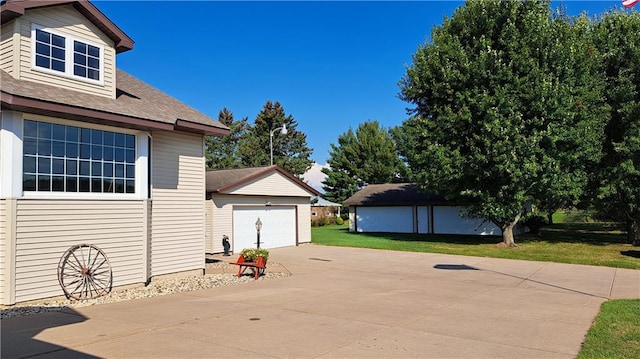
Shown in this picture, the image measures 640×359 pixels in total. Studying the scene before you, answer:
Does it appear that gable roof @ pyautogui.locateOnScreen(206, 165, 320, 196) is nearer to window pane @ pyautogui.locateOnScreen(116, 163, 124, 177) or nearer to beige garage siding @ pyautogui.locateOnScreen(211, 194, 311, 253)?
beige garage siding @ pyautogui.locateOnScreen(211, 194, 311, 253)

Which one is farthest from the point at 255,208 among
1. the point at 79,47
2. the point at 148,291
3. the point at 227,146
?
the point at 227,146

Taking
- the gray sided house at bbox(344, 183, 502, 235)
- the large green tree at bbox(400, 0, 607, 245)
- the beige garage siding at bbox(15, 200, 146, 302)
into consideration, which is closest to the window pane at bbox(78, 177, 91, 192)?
the beige garage siding at bbox(15, 200, 146, 302)

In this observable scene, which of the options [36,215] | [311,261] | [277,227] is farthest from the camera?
[277,227]

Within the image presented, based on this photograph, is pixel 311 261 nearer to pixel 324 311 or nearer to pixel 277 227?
pixel 277 227

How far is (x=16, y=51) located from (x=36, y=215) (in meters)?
3.47

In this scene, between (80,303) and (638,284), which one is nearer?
(80,303)

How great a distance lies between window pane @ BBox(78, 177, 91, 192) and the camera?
395 inches

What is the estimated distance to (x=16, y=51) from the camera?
9.33m

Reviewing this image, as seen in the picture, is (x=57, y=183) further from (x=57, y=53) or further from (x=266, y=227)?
(x=266, y=227)

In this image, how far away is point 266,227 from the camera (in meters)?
22.1

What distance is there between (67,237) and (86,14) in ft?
17.2

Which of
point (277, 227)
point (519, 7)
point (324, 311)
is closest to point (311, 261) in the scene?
point (277, 227)

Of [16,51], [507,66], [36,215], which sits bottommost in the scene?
[36,215]

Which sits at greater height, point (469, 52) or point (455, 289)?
point (469, 52)
